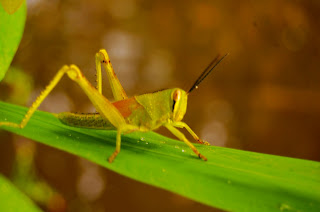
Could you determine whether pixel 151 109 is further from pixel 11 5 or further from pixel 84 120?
pixel 11 5

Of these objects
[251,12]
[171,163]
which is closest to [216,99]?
[251,12]

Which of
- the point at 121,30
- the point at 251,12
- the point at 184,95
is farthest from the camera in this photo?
the point at 251,12

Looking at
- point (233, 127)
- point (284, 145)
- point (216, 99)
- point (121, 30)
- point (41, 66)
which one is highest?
point (121, 30)

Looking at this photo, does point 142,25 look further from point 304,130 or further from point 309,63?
point 304,130

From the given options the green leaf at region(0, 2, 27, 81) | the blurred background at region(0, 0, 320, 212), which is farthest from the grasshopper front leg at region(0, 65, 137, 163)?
the blurred background at region(0, 0, 320, 212)

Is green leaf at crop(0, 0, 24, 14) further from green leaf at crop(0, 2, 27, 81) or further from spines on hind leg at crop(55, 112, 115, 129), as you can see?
spines on hind leg at crop(55, 112, 115, 129)

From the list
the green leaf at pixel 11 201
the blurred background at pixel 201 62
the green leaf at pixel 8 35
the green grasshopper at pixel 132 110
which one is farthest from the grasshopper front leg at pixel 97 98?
the blurred background at pixel 201 62

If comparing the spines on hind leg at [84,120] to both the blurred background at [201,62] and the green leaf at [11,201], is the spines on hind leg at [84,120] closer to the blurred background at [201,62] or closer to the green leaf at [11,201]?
the green leaf at [11,201]
